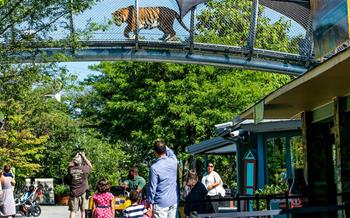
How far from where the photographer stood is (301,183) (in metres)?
12.1

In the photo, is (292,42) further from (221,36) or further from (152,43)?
(221,36)

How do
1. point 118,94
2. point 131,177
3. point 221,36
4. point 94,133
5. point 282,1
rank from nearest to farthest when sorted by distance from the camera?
point 131,177 < point 282,1 < point 221,36 < point 118,94 < point 94,133

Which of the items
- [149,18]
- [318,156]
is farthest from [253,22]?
[318,156]

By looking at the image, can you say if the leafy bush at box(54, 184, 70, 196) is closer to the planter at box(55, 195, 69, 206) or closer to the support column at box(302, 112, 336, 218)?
the planter at box(55, 195, 69, 206)

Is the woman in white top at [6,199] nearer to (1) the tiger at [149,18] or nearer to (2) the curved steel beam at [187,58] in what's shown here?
(2) the curved steel beam at [187,58]

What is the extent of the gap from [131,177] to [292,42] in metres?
6.44

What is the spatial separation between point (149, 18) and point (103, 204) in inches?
296

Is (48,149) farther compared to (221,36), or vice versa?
(48,149)

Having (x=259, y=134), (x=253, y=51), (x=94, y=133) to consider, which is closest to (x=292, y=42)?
(x=253, y=51)

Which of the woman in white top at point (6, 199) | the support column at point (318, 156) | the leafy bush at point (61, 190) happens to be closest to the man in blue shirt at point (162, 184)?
the support column at point (318, 156)

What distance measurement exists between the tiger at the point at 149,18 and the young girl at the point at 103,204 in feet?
21.7

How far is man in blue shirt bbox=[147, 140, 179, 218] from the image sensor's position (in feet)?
32.9

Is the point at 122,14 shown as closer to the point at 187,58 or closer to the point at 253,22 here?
the point at 187,58

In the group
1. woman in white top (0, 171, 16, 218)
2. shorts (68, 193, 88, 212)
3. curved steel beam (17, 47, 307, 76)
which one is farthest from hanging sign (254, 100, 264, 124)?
curved steel beam (17, 47, 307, 76)
